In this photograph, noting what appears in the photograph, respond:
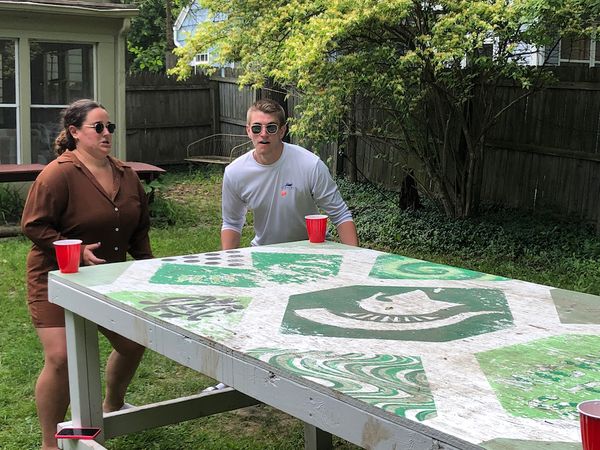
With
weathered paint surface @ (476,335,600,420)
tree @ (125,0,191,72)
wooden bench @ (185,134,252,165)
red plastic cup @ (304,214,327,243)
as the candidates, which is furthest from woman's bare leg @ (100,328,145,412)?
tree @ (125,0,191,72)

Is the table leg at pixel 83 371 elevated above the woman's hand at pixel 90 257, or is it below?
below

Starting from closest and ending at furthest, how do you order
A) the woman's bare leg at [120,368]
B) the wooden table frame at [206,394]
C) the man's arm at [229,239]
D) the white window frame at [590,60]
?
the wooden table frame at [206,394] < the woman's bare leg at [120,368] < the man's arm at [229,239] < the white window frame at [590,60]

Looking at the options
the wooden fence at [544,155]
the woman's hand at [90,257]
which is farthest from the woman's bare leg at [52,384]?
the wooden fence at [544,155]

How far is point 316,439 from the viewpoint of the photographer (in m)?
4.10

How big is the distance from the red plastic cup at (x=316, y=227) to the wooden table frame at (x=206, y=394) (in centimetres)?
95

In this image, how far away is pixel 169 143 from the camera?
17.5 metres

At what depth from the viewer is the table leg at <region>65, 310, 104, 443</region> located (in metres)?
3.72

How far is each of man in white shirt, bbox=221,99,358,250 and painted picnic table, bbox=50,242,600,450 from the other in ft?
1.69

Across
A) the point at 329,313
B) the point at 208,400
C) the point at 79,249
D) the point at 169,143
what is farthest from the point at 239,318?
the point at 169,143

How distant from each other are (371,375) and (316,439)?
1914 mm

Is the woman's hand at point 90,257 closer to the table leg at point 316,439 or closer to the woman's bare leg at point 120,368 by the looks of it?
the woman's bare leg at point 120,368

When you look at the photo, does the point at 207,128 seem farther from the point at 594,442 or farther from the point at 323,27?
the point at 594,442

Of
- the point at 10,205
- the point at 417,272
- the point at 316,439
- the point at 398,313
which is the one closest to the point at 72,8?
the point at 10,205

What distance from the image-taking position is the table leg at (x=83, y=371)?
12.2 feet
